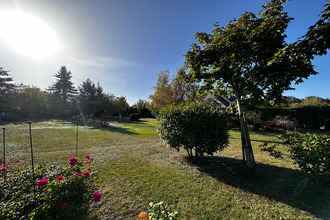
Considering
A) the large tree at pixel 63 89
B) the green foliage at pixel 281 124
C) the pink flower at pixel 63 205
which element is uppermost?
the large tree at pixel 63 89

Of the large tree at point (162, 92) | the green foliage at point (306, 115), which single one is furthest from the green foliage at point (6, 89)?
the green foliage at point (306, 115)

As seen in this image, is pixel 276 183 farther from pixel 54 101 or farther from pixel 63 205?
pixel 54 101

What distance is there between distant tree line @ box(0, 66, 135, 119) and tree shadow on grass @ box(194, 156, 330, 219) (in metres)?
24.6

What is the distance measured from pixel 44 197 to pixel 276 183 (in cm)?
494

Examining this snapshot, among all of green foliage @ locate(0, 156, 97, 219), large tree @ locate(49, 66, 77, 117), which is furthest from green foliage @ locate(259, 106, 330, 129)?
large tree @ locate(49, 66, 77, 117)

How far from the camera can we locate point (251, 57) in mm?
3863

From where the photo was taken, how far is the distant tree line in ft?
79.6

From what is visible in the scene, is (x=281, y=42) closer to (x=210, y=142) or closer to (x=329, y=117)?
(x=210, y=142)

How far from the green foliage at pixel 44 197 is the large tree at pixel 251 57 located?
12.7 ft

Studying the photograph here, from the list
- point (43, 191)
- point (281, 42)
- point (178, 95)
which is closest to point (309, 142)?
point (281, 42)

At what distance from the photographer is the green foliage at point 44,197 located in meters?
1.50

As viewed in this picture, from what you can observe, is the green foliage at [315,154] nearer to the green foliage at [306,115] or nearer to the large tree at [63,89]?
the green foliage at [306,115]

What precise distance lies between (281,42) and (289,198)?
377 centimetres

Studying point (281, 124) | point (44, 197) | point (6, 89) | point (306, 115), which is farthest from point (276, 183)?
point (6, 89)
